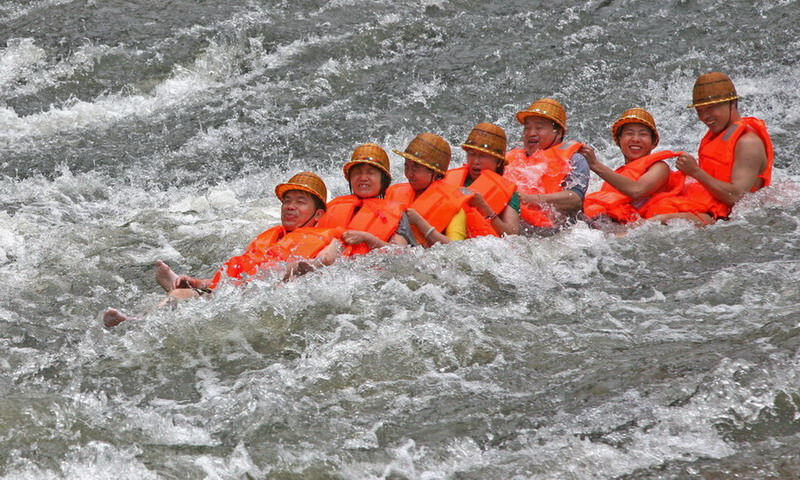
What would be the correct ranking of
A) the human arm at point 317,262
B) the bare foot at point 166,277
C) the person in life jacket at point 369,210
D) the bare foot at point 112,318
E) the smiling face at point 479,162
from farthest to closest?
1. the smiling face at point 479,162
2. the person in life jacket at point 369,210
3. the bare foot at point 166,277
4. the human arm at point 317,262
5. the bare foot at point 112,318

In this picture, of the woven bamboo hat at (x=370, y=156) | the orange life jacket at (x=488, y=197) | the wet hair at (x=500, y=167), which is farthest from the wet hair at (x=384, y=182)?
the wet hair at (x=500, y=167)

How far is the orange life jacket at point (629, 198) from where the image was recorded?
26.7 feet

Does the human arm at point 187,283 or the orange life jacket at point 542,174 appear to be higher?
the orange life jacket at point 542,174

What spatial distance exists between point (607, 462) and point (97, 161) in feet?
25.0

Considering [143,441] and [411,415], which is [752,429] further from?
[143,441]

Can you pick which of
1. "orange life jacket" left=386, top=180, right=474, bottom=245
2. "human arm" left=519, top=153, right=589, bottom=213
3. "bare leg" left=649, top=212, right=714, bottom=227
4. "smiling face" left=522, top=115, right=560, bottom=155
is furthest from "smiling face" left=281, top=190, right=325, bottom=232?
"bare leg" left=649, top=212, right=714, bottom=227

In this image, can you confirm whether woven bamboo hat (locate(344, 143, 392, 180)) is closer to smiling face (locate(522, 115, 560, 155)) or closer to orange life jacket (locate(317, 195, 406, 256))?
orange life jacket (locate(317, 195, 406, 256))

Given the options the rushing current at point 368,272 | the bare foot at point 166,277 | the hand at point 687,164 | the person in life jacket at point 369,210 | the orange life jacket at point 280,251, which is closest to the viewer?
the rushing current at point 368,272

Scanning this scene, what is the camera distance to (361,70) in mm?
12430

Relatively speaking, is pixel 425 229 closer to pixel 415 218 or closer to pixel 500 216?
pixel 415 218

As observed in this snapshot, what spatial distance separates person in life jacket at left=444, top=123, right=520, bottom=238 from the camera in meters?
7.57

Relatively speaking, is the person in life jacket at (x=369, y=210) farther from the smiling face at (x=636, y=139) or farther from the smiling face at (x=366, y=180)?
the smiling face at (x=636, y=139)

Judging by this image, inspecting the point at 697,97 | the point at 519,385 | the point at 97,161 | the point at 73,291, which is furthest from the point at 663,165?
the point at 97,161

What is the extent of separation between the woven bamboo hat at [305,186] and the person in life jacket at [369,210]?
165 mm
